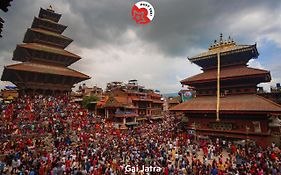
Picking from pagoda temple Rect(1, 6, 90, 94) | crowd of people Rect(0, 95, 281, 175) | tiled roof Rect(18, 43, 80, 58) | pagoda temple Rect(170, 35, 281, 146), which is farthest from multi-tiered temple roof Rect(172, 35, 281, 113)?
tiled roof Rect(18, 43, 80, 58)

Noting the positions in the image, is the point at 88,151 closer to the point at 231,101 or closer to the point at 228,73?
the point at 231,101

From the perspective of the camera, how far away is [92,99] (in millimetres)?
41406

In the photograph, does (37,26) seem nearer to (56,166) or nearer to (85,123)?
(85,123)

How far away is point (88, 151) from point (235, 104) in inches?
649

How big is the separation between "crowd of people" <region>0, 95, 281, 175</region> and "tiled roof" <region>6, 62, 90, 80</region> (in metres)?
4.80

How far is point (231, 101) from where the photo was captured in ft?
71.0

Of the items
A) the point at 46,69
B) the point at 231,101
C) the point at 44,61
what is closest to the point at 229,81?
the point at 231,101

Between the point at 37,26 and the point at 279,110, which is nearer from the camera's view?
the point at 279,110

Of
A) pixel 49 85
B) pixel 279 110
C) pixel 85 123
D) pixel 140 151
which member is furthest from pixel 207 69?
pixel 49 85

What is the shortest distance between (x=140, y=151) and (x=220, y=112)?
10646mm

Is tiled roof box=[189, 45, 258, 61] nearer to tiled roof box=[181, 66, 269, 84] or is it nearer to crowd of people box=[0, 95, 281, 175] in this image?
tiled roof box=[181, 66, 269, 84]

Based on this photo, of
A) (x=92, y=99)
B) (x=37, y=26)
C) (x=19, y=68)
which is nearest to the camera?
(x=19, y=68)

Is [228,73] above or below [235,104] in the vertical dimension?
above

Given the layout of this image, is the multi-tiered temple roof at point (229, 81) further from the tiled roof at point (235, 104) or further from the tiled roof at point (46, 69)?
the tiled roof at point (46, 69)
